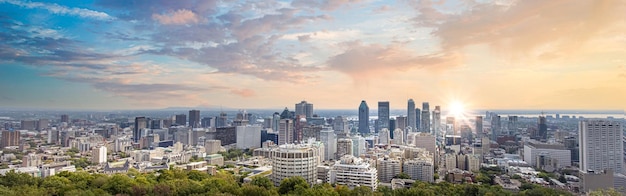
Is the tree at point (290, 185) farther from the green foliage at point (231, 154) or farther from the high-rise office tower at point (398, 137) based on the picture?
the high-rise office tower at point (398, 137)

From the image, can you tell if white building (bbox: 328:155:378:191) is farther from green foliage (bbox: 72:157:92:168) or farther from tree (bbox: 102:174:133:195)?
green foliage (bbox: 72:157:92:168)

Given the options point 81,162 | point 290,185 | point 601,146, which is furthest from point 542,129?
point 81,162

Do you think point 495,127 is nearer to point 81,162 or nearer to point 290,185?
point 290,185

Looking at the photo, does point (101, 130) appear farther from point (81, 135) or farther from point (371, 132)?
point (371, 132)

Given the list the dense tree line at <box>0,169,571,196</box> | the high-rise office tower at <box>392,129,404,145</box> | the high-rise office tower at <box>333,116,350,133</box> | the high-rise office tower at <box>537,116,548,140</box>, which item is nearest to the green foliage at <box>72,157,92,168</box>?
the dense tree line at <box>0,169,571,196</box>

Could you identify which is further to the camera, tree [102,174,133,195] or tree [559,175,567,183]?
tree [559,175,567,183]
